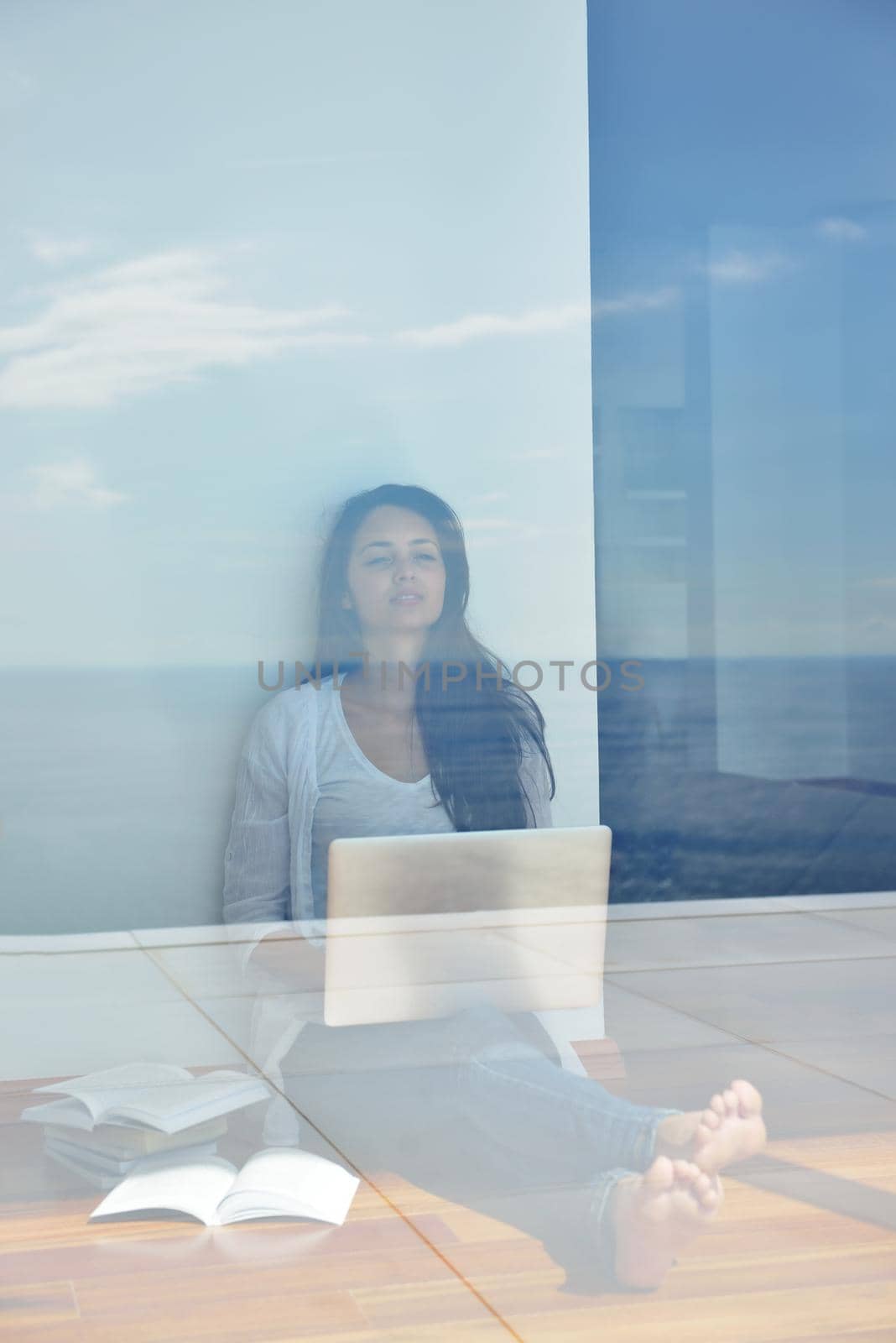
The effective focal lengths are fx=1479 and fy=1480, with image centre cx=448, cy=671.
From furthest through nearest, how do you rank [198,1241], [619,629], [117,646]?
[619,629], [117,646], [198,1241]

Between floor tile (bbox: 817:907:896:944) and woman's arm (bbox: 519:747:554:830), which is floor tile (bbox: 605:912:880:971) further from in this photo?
woman's arm (bbox: 519:747:554:830)

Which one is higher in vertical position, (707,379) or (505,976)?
(707,379)

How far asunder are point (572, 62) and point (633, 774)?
1052 millimetres

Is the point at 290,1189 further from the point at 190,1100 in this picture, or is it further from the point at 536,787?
the point at 536,787

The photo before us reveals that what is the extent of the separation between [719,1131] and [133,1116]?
867 mm

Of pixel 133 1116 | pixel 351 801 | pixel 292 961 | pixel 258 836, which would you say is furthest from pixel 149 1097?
pixel 351 801

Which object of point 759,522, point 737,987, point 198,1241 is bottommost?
point 198,1241

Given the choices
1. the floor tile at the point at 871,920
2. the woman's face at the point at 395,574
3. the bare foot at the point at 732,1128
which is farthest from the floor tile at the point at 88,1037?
the floor tile at the point at 871,920

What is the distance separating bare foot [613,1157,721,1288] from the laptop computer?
0.29m

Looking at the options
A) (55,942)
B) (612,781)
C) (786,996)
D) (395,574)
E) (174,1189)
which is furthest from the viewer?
(786,996)

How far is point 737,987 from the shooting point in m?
2.29

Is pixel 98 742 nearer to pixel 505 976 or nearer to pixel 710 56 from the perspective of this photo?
pixel 505 976

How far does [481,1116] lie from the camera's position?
2.08 metres

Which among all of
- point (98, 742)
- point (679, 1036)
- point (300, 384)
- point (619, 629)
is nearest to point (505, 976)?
point (679, 1036)
